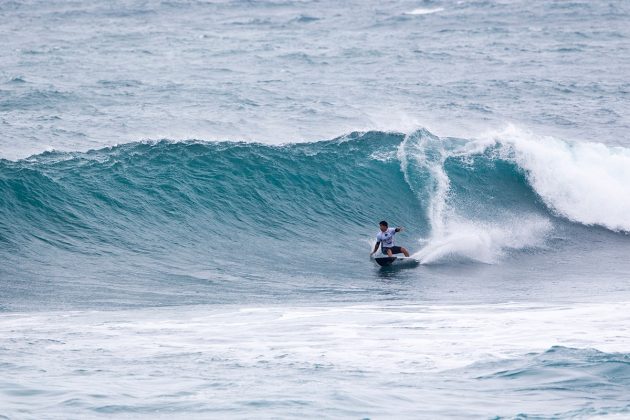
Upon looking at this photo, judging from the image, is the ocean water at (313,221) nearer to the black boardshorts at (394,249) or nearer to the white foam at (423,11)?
the black boardshorts at (394,249)

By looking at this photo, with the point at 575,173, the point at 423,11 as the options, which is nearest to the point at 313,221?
the point at 575,173

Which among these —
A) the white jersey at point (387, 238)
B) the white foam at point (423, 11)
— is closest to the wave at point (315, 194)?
the white jersey at point (387, 238)

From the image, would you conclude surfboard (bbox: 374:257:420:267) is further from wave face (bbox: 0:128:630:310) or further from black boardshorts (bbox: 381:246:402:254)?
wave face (bbox: 0:128:630:310)

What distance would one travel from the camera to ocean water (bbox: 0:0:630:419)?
1044 centimetres

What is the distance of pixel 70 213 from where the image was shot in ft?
66.2

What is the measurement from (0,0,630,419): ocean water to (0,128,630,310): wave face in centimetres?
6

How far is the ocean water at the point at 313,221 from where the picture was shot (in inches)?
411

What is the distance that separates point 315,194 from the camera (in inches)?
883

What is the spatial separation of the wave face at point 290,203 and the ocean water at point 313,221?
0.21ft

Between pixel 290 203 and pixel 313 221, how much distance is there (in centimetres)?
101

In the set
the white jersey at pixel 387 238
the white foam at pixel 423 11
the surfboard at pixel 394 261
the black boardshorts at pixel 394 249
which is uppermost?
the white foam at pixel 423 11

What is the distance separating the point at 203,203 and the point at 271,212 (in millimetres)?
1483

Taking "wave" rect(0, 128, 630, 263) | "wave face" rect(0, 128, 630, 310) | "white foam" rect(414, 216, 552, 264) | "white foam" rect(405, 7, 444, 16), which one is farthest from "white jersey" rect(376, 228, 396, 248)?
"white foam" rect(405, 7, 444, 16)

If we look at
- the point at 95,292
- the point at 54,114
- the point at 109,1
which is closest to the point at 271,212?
the point at 95,292
